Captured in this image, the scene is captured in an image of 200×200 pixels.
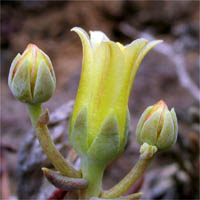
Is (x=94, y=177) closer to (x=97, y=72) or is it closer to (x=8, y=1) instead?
(x=97, y=72)

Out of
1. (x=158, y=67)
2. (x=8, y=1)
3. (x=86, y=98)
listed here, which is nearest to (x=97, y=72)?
(x=86, y=98)

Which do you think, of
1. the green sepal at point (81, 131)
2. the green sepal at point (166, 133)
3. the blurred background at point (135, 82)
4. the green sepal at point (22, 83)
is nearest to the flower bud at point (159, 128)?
the green sepal at point (166, 133)

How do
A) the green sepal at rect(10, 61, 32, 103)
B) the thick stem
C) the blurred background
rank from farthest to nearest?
the blurred background → the thick stem → the green sepal at rect(10, 61, 32, 103)

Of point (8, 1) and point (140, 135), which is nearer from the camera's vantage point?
point (140, 135)

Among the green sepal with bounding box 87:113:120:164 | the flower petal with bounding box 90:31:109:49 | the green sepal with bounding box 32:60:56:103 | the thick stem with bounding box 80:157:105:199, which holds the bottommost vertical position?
the thick stem with bounding box 80:157:105:199

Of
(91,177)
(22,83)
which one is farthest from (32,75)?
(91,177)

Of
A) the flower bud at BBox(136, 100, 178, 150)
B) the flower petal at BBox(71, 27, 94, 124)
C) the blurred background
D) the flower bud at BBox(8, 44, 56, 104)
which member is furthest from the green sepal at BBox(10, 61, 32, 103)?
the blurred background

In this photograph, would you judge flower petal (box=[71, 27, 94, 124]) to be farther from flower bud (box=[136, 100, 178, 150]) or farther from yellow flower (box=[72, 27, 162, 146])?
flower bud (box=[136, 100, 178, 150])

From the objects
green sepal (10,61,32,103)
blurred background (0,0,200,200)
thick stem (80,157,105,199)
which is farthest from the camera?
blurred background (0,0,200,200)
